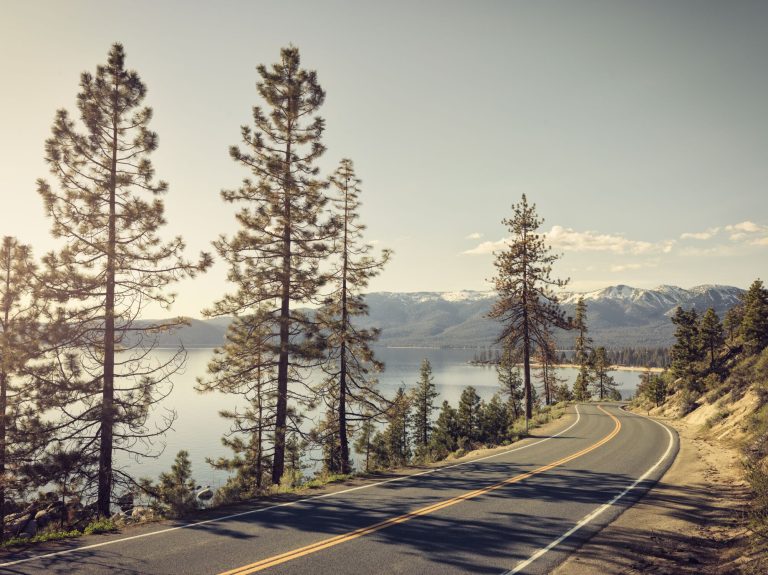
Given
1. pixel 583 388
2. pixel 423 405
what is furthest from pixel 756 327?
pixel 583 388

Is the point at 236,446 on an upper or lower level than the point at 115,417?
lower

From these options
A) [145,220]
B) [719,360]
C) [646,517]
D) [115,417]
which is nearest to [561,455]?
[646,517]

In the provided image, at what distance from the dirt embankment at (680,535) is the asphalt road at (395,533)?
15.1 inches

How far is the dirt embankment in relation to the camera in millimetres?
7828

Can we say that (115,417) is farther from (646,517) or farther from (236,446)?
(646,517)

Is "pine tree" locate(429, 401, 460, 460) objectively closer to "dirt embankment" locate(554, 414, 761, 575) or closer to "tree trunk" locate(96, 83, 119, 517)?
"dirt embankment" locate(554, 414, 761, 575)

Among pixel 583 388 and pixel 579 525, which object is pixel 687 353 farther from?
pixel 579 525

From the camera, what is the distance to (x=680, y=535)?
9359 mm

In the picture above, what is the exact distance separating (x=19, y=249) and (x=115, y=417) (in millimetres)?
6683

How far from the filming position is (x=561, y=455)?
61.8 feet

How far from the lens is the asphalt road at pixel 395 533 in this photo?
7.67 metres

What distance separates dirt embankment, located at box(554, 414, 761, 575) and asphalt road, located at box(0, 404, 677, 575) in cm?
38

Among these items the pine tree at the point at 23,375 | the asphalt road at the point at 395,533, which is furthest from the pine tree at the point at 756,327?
the pine tree at the point at 23,375

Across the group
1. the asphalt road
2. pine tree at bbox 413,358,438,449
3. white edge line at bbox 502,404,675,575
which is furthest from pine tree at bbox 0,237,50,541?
pine tree at bbox 413,358,438,449
